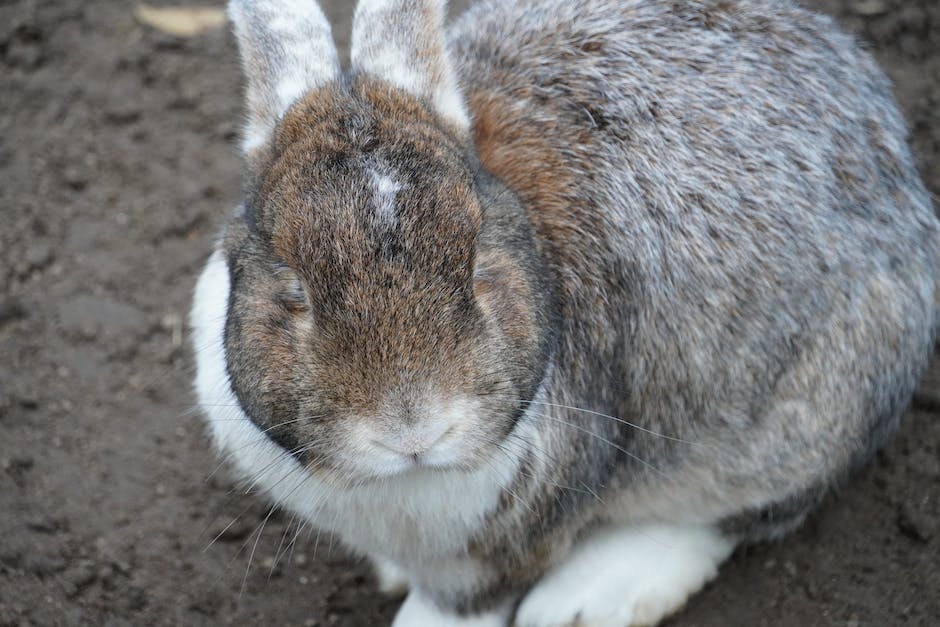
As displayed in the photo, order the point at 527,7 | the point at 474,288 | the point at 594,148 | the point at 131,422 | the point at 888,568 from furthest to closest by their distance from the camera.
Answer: the point at 131,422, the point at 888,568, the point at 527,7, the point at 594,148, the point at 474,288

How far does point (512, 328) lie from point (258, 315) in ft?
2.18

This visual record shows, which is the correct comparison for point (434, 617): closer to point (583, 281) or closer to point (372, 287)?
point (583, 281)

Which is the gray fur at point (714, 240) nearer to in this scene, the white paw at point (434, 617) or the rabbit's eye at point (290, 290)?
the white paw at point (434, 617)

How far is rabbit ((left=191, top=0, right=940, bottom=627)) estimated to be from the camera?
266 cm

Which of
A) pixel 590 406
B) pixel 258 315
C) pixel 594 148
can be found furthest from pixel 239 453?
pixel 594 148

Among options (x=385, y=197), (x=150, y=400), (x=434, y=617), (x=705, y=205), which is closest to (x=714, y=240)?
(x=705, y=205)

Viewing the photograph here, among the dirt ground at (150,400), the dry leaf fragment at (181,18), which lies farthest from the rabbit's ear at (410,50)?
the dry leaf fragment at (181,18)

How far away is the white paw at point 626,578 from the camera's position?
12.8ft

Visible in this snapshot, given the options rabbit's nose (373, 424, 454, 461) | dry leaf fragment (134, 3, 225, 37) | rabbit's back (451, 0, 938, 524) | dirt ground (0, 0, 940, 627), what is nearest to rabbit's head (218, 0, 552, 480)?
rabbit's nose (373, 424, 454, 461)

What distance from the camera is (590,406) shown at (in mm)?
3400

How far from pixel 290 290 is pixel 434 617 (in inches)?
68.2

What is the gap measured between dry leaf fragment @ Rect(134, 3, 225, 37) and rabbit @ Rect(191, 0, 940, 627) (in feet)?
7.56

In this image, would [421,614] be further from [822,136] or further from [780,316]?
[822,136]

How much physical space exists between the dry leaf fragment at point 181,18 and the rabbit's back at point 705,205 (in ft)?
8.48
